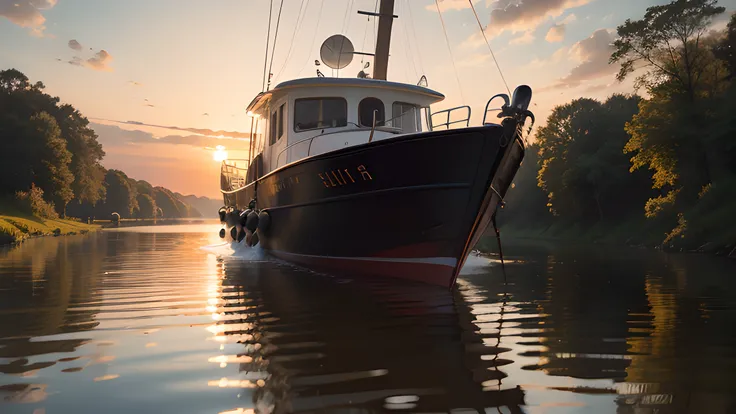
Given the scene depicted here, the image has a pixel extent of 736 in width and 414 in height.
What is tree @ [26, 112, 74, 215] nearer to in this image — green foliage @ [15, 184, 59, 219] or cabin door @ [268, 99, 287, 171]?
green foliage @ [15, 184, 59, 219]

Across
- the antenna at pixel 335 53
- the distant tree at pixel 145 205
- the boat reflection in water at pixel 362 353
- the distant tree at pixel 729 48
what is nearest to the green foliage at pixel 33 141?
the antenna at pixel 335 53

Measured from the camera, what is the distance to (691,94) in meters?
28.4

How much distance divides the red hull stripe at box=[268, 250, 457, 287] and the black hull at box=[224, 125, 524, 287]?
0.02 metres

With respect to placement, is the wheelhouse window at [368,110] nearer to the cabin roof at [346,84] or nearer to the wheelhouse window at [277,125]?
the cabin roof at [346,84]

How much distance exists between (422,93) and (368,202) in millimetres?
4981

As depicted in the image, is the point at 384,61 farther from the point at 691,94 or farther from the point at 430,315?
the point at 691,94

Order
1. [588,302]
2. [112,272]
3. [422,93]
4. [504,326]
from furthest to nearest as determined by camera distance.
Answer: [422,93], [112,272], [588,302], [504,326]

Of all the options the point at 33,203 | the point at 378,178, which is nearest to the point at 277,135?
the point at 378,178

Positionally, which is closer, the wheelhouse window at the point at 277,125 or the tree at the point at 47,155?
the wheelhouse window at the point at 277,125

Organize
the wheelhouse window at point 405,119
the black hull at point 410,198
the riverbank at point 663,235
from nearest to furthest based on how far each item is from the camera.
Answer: the black hull at point 410,198 < the wheelhouse window at point 405,119 < the riverbank at point 663,235

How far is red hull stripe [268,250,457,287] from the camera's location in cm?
1006

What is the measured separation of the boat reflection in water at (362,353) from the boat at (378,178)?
1.60 m

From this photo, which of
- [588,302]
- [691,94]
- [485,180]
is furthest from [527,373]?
[691,94]

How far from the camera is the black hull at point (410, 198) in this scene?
962 cm
